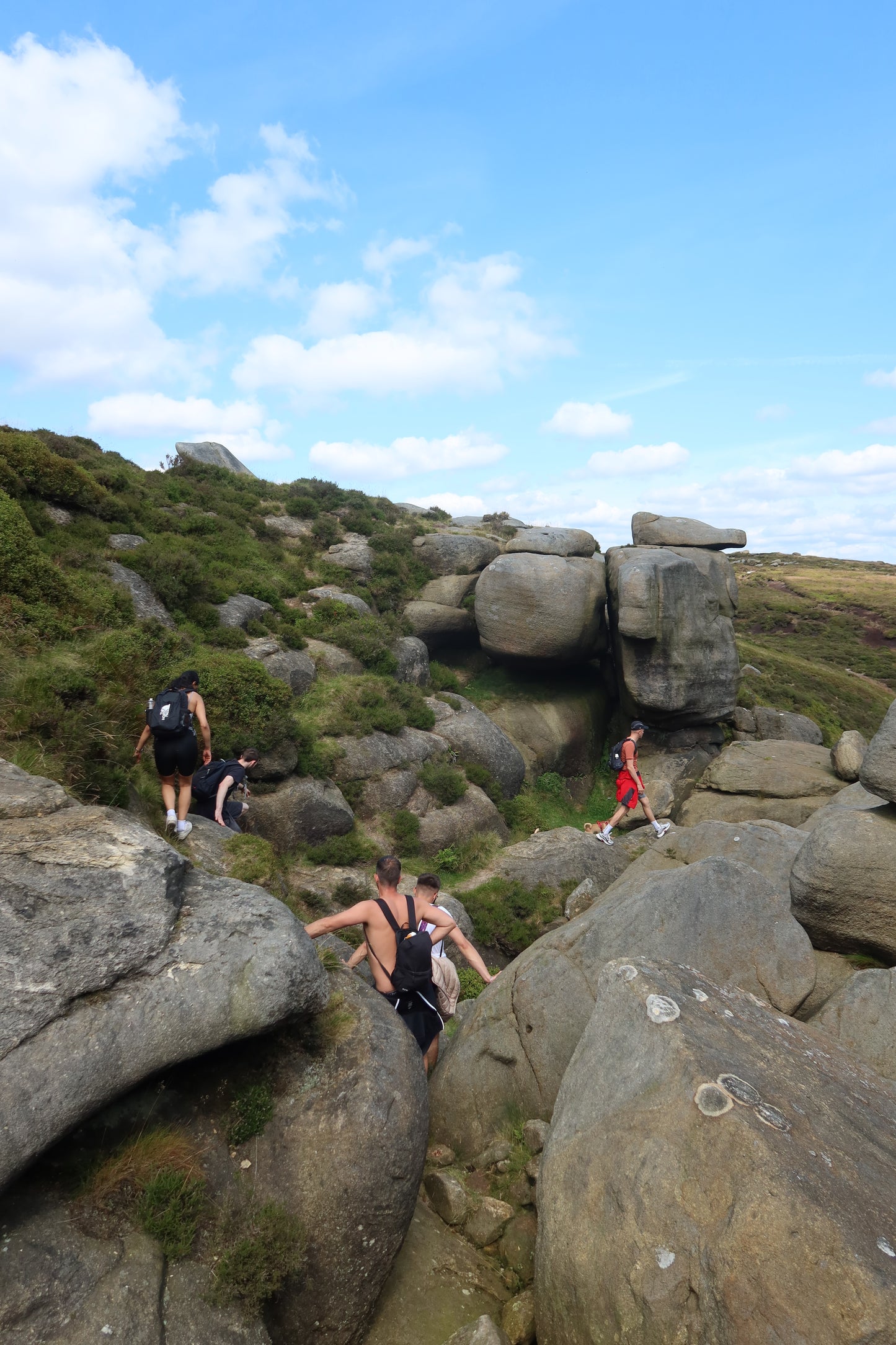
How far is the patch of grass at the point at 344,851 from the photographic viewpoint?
18.5 metres

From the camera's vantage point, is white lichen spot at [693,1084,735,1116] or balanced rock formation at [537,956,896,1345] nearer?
balanced rock formation at [537,956,896,1345]

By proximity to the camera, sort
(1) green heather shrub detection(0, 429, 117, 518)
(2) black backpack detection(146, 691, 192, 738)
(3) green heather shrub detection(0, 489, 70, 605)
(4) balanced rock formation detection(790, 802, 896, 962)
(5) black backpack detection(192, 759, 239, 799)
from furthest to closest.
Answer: (1) green heather shrub detection(0, 429, 117, 518), (3) green heather shrub detection(0, 489, 70, 605), (5) black backpack detection(192, 759, 239, 799), (2) black backpack detection(146, 691, 192, 738), (4) balanced rock formation detection(790, 802, 896, 962)

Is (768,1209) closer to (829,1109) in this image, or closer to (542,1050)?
(829,1109)

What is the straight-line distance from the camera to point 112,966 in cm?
571

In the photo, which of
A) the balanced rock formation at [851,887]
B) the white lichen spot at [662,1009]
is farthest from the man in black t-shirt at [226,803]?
the balanced rock formation at [851,887]

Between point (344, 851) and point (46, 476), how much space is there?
49.0ft

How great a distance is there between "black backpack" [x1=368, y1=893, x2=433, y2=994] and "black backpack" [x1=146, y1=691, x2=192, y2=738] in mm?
4623

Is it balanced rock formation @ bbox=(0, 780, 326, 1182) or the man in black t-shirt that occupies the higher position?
balanced rock formation @ bbox=(0, 780, 326, 1182)

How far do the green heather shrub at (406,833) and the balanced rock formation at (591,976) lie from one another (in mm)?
10624

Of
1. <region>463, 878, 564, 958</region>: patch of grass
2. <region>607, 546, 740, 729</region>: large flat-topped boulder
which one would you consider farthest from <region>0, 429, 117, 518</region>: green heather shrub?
<region>607, 546, 740, 729</region>: large flat-topped boulder

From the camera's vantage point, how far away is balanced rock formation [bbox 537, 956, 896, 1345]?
4309 mm

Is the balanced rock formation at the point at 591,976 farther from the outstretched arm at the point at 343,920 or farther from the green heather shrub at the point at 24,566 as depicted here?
the green heather shrub at the point at 24,566

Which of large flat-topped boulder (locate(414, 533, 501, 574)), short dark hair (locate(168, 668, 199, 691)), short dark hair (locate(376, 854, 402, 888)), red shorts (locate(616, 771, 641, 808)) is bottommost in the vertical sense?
red shorts (locate(616, 771, 641, 808))

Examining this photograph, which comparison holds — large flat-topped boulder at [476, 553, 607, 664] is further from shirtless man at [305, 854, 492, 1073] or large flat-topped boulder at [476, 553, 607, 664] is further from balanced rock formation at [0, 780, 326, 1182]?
balanced rock formation at [0, 780, 326, 1182]
